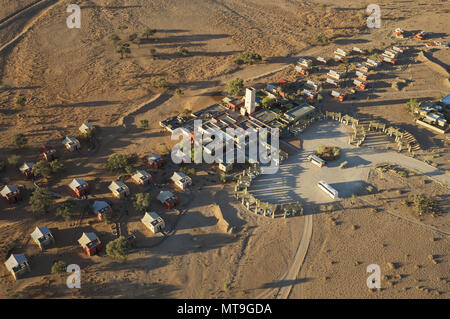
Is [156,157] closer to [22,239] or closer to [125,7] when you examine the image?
[22,239]

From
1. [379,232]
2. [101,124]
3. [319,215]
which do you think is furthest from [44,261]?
[379,232]

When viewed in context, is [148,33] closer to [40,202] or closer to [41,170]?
[41,170]

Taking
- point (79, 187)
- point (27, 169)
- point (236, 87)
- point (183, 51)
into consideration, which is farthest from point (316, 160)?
point (183, 51)

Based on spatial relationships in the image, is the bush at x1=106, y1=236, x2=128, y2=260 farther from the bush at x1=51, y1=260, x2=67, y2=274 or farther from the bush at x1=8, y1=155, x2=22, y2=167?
the bush at x1=8, y1=155, x2=22, y2=167

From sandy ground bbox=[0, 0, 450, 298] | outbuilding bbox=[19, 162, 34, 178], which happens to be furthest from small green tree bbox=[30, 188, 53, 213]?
outbuilding bbox=[19, 162, 34, 178]

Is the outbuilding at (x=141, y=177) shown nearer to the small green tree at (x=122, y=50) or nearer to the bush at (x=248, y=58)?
the small green tree at (x=122, y=50)

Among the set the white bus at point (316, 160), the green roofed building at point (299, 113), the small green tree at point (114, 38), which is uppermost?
the small green tree at point (114, 38)

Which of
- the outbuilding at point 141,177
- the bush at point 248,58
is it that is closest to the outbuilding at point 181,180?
the outbuilding at point 141,177

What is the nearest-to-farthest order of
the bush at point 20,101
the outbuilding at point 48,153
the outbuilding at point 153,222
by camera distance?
the outbuilding at point 153,222 → the outbuilding at point 48,153 → the bush at point 20,101
